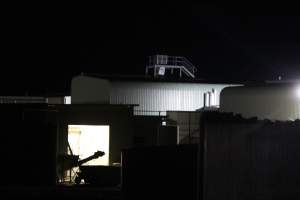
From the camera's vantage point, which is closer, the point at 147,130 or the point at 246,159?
the point at 246,159

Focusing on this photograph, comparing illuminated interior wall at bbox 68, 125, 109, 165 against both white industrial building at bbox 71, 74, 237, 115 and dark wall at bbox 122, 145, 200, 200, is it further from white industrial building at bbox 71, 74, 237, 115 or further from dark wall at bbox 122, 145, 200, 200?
dark wall at bbox 122, 145, 200, 200

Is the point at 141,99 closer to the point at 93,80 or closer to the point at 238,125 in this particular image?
the point at 93,80

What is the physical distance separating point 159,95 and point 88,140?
772cm

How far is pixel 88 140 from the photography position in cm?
1839

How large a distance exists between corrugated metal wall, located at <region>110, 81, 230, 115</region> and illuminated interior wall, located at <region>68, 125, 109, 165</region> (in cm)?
578

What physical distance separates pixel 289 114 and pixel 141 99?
1021 cm

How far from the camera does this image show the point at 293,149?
339 inches

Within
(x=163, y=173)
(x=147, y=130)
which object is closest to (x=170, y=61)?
(x=147, y=130)

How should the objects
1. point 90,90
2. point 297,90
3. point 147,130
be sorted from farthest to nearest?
point 90,90 < point 147,130 < point 297,90

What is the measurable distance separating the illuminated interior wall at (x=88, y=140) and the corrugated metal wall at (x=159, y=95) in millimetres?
5776

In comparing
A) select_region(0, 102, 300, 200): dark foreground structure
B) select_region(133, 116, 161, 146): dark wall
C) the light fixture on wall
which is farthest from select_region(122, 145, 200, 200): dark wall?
select_region(133, 116, 161, 146): dark wall

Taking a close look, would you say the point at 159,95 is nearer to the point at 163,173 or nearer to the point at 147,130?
the point at 147,130

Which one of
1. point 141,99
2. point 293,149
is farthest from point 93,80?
point 293,149

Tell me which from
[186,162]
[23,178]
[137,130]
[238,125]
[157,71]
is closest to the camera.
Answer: [238,125]
